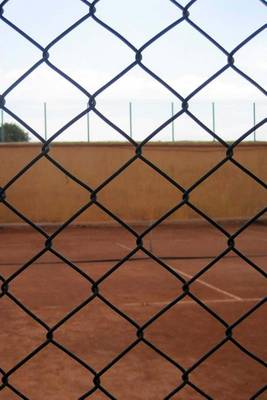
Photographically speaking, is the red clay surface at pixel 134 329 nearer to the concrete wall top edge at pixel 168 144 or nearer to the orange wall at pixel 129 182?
the orange wall at pixel 129 182

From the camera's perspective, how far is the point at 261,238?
44.2 feet

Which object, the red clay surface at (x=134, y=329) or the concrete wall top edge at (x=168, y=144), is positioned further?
the concrete wall top edge at (x=168, y=144)

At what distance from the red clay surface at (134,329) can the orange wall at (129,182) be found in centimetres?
675

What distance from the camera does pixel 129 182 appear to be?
17.2 metres

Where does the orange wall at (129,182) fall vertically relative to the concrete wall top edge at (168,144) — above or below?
below

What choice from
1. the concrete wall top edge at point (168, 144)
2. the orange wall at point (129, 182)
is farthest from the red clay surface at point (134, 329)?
the concrete wall top edge at point (168, 144)

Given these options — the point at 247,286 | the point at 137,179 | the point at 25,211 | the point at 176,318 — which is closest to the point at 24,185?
the point at 25,211

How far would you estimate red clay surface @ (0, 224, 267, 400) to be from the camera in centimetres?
369

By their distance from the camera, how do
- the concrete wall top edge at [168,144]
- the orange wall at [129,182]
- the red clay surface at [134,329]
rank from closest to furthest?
the red clay surface at [134,329] < the orange wall at [129,182] < the concrete wall top edge at [168,144]

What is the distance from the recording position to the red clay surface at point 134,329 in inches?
145

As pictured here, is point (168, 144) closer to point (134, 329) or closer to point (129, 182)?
point (129, 182)

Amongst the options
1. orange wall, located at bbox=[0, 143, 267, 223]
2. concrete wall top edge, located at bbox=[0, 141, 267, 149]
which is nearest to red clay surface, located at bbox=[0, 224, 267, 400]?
orange wall, located at bbox=[0, 143, 267, 223]

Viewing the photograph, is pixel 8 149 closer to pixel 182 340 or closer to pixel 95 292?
pixel 182 340

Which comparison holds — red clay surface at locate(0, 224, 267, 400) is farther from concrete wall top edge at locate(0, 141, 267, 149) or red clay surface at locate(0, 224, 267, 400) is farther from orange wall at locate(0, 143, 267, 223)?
concrete wall top edge at locate(0, 141, 267, 149)
